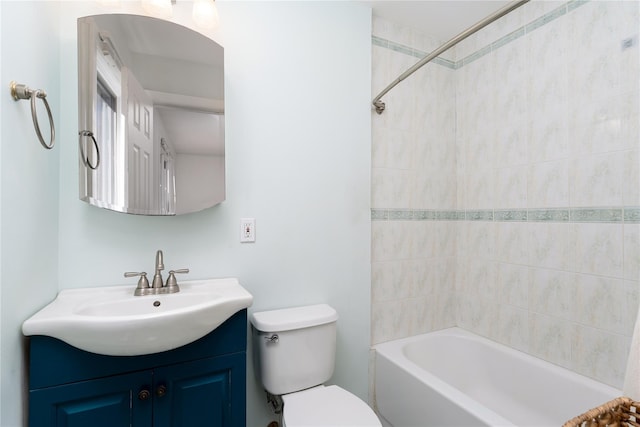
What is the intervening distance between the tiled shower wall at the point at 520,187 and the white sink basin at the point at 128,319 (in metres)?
Answer: 1.05

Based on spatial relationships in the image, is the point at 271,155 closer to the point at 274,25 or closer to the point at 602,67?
the point at 274,25

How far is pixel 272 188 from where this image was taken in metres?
1.53

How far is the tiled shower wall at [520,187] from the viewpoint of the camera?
1.36m

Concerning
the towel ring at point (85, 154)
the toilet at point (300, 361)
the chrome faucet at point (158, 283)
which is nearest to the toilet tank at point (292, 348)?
the toilet at point (300, 361)

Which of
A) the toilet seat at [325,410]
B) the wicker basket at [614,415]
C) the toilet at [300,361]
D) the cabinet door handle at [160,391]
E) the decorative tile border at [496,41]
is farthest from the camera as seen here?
the decorative tile border at [496,41]

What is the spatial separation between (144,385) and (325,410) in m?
0.68

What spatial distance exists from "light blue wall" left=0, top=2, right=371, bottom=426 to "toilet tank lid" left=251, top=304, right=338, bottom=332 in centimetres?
8

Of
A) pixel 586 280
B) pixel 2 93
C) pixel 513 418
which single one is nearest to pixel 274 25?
pixel 2 93

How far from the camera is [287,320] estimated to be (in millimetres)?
1373

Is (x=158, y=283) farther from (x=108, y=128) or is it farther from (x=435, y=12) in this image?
(x=435, y=12)

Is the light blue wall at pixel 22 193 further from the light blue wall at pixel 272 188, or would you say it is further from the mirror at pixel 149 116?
the mirror at pixel 149 116

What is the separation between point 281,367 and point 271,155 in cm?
99

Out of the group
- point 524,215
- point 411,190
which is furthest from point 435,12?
point 524,215

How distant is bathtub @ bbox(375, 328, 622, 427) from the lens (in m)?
1.32
